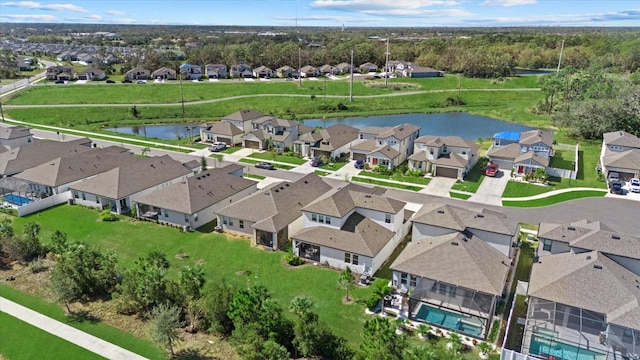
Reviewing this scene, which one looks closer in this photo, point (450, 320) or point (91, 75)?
point (450, 320)

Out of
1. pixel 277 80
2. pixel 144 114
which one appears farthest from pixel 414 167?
pixel 277 80

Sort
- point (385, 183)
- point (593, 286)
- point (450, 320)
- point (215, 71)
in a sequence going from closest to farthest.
A: 1. point (593, 286)
2. point (450, 320)
3. point (385, 183)
4. point (215, 71)

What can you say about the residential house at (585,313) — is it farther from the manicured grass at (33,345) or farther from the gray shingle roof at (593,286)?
the manicured grass at (33,345)

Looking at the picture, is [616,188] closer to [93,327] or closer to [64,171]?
[93,327]

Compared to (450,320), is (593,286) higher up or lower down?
higher up

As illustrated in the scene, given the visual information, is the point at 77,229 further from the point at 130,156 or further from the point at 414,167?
the point at 414,167

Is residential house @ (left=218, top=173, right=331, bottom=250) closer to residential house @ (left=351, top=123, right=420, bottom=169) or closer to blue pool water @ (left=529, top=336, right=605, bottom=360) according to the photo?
residential house @ (left=351, top=123, right=420, bottom=169)

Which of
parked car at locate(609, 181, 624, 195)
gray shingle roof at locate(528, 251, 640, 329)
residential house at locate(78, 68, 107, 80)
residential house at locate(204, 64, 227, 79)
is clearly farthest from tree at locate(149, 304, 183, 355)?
residential house at locate(78, 68, 107, 80)

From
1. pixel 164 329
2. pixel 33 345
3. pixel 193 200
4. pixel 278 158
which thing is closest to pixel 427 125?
pixel 278 158
